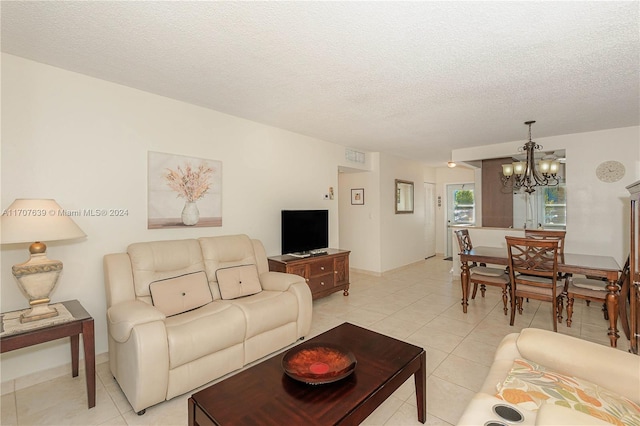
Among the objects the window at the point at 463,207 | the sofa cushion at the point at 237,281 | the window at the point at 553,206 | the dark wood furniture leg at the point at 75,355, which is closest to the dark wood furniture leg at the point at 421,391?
the sofa cushion at the point at 237,281

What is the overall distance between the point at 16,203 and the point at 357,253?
5168 millimetres

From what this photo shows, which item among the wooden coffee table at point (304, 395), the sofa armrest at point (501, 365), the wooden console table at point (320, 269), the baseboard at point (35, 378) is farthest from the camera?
the wooden console table at point (320, 269)

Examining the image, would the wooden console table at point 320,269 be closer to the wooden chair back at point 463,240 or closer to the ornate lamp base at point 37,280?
the wooden chair back at point 463,240

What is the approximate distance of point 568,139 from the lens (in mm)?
4547

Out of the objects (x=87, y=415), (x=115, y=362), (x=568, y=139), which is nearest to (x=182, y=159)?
(x=115, y=362)

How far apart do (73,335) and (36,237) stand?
2.35 ft

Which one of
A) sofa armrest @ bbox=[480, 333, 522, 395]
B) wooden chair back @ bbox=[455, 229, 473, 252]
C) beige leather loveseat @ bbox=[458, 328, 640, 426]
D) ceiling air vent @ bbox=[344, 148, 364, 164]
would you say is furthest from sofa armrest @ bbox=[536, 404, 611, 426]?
ceiling air vent @ bbox=[344, 148, 364, 164]

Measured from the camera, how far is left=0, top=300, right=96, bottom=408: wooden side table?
70.7 inches

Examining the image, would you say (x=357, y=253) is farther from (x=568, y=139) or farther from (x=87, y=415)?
(x=87, y=415)

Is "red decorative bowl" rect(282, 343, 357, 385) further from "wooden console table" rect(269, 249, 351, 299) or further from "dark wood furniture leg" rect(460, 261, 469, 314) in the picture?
"dark wood furniture leg" rect(460, 261, 469, 314)

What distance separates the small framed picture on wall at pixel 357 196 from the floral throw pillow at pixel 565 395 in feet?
15.5

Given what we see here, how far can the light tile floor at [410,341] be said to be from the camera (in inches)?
76.5

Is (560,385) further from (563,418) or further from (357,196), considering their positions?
(357,196)

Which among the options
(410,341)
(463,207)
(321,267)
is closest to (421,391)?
(410,341)
